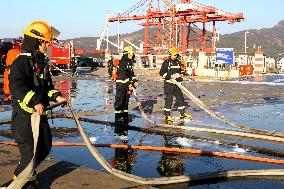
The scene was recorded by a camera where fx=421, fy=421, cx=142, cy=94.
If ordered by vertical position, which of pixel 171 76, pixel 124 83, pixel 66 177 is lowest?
pixel 66 177

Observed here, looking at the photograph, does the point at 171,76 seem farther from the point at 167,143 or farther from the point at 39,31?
the point at 39,31

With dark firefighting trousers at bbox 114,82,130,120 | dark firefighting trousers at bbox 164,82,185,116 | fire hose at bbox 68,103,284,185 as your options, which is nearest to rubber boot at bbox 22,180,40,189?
fire hose at bbox 68,103,284,185

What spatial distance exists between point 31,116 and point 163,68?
21.4 ft

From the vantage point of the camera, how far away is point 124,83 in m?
9.66

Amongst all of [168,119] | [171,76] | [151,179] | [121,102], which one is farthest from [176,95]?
[151,179]

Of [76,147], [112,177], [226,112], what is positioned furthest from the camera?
[226,112]

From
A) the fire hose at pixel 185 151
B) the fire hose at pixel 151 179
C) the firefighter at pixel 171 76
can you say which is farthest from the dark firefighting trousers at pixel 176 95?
the fire hose at pixel 151 179

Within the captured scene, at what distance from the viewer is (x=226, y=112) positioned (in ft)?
38.4

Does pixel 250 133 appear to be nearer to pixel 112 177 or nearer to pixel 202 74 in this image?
pixel 112 177

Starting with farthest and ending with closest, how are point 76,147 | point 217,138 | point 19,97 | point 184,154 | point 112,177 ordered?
1. point 217,138
2. point 76,147
3. point 184,154
4. point 112,177
5. point 19,97

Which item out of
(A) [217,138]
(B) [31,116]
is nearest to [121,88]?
(A) [217,138]

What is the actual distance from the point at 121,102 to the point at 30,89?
18.4ft

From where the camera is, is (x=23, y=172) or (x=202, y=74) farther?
(x=202, y=74)

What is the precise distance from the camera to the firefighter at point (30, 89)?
12.6 feet
